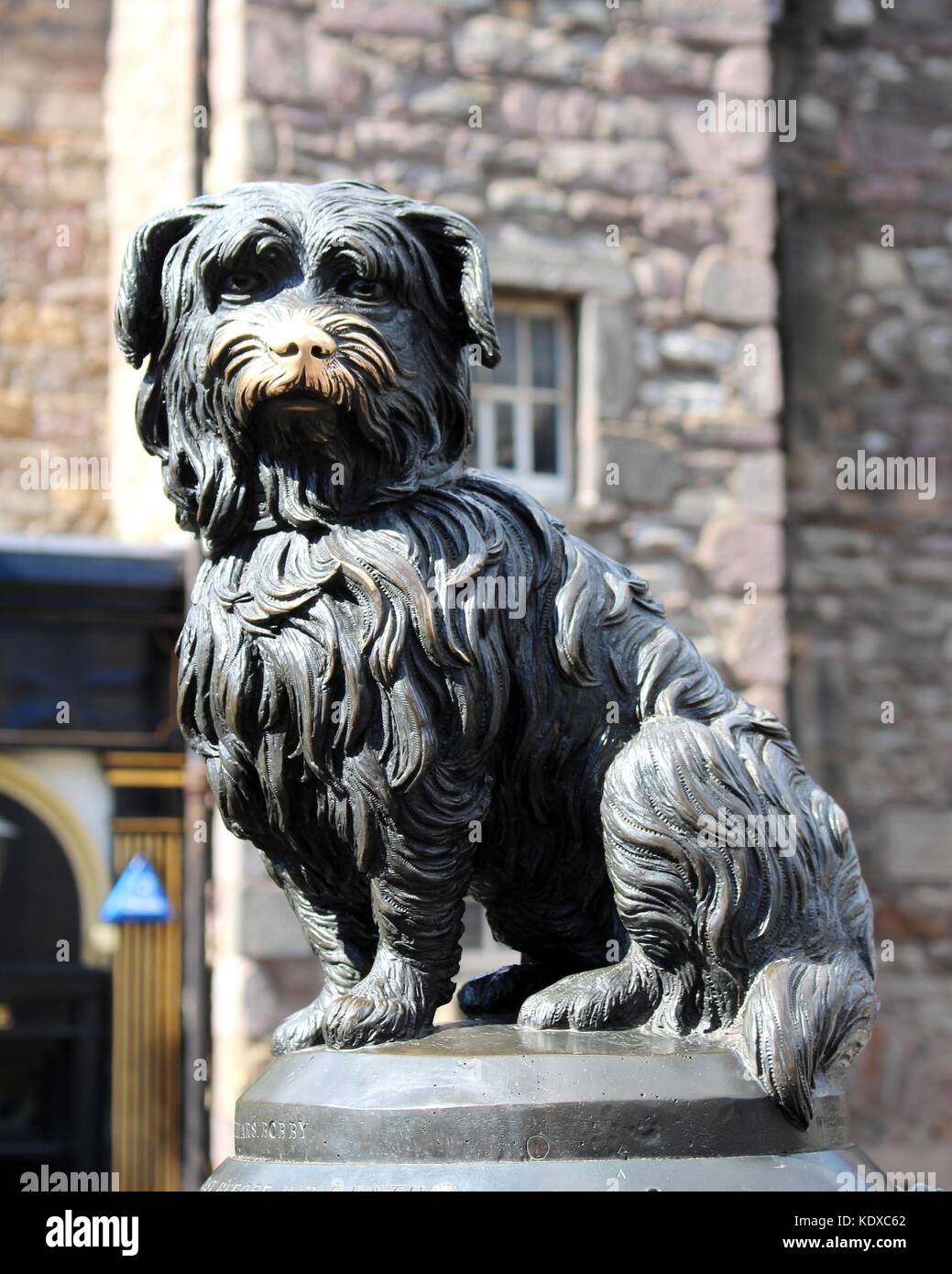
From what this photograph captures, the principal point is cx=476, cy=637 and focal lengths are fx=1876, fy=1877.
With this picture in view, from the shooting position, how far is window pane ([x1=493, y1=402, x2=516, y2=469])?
310 inches

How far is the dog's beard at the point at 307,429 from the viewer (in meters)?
2.57

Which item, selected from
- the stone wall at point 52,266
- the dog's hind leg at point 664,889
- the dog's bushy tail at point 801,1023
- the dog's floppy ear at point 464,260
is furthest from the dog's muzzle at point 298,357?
the stone wall at point 52,266

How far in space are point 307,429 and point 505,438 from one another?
5.32 meters

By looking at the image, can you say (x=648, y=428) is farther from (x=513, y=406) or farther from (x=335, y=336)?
(x=335, y=336)

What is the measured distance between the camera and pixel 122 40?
908cm

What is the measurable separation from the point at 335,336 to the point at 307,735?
21.9 inches

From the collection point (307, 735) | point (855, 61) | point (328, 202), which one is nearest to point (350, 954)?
point (307, 735)

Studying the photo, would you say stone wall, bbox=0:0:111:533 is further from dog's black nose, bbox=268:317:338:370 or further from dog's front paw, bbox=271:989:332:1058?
dog's black nose, bbox=268:317:338:370

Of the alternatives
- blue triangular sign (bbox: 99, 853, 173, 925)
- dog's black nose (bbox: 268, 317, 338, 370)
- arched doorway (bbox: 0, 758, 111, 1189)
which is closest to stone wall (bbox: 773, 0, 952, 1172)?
blue triangular sign (bbox: 99, 853, 173, 925)

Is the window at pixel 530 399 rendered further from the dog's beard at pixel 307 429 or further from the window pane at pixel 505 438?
the dog's beard at pixel 307 429

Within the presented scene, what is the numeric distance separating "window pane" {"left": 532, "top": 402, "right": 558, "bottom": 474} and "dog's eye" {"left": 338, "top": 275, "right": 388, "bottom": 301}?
5.24 m

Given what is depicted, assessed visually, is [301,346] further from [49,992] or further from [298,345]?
[49,992]

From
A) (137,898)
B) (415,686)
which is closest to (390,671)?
(415,686)

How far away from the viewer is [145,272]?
9.05 feet
